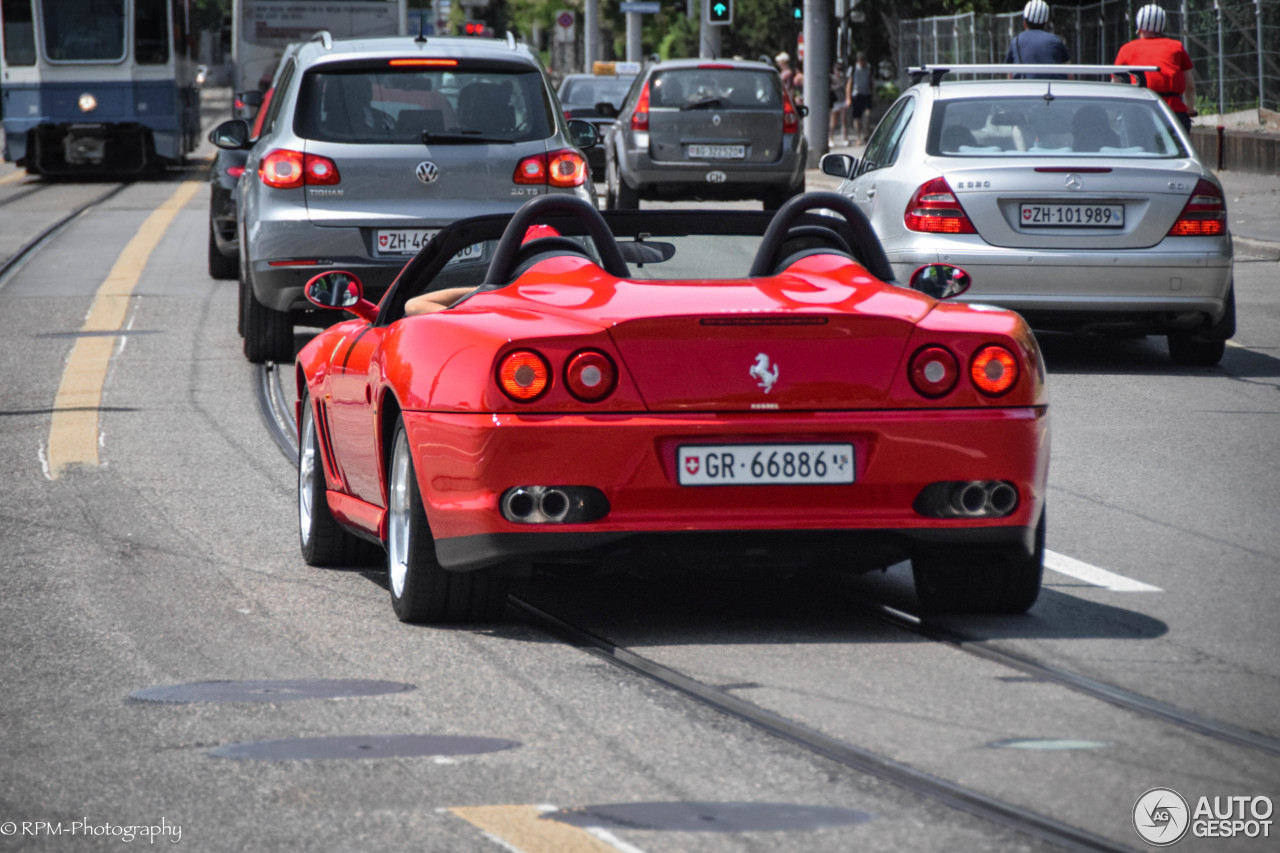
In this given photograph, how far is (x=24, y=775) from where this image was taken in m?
4.41

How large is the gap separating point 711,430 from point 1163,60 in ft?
39.5

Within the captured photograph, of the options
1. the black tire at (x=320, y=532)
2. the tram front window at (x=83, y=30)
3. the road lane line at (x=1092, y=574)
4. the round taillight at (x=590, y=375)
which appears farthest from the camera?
the tram front window at (x=83, y=30)

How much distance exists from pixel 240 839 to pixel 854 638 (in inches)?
83.5

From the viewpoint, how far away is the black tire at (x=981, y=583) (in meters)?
5.81

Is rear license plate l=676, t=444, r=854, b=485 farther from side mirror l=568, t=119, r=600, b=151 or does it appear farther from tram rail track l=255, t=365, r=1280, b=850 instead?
side mirror l=568, t=119, r=600, b=151

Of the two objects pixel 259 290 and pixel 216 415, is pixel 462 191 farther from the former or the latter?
pixel 216 415

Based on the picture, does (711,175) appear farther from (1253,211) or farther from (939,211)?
(939,211)

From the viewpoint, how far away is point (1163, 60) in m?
16.5

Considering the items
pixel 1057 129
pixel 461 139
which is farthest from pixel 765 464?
pixel 1057 129

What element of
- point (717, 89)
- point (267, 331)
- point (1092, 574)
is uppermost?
point (717, 89)

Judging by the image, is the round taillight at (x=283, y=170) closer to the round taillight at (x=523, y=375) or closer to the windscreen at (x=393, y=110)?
the windscreen at (x=393, y=110)

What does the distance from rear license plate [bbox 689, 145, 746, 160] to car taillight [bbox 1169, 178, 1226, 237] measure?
12.8 meters

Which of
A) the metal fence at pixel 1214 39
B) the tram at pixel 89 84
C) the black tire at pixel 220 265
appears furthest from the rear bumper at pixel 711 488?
the tram at pixel 89 84

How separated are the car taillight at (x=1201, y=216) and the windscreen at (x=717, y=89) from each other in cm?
1296
